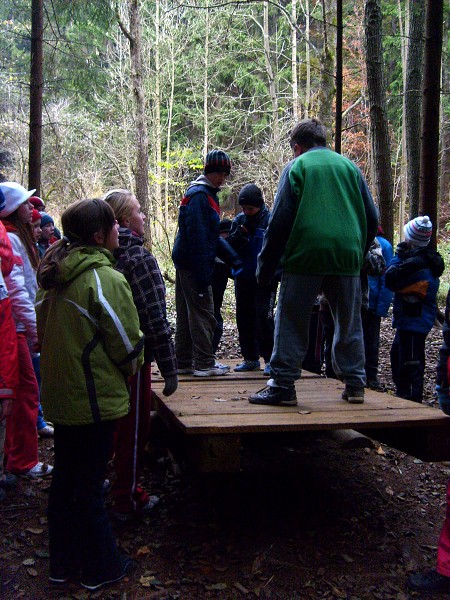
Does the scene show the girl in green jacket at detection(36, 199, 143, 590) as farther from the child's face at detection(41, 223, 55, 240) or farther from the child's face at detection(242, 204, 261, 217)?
the child's face at detection(41, 223, 55, 240)

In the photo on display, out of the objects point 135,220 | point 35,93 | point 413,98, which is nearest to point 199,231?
point 135,220

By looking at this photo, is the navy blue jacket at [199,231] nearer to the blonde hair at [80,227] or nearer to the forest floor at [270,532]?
the forest floor at [270,532]

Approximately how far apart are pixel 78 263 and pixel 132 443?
1258 mm

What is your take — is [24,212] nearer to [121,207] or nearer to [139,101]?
[121,207]

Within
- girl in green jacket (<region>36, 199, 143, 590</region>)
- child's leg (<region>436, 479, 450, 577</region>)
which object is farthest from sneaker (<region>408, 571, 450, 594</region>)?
girl in green jacket (<region>36, 199, 143, 590</region>)

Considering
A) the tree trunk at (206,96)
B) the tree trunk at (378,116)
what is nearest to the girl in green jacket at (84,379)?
the tree trunk at (378,116)

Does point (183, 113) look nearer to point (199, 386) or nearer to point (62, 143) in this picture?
point (62, 143)

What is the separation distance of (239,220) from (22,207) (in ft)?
7.43

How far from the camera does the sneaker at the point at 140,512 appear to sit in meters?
3.71

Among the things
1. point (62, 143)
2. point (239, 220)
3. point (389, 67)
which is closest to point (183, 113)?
point (62, 143)

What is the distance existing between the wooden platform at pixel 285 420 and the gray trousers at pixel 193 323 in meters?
0.68

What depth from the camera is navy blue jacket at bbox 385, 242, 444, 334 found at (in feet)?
18.0

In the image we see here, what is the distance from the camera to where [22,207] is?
13.9 feet

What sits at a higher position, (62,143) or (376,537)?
(62,143)
